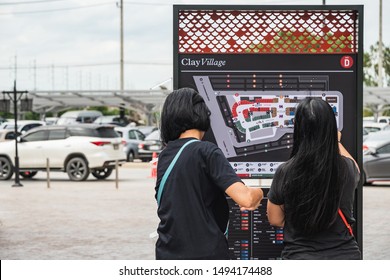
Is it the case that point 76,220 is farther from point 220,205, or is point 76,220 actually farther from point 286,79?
point 220,205

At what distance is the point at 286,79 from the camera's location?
5.40 m

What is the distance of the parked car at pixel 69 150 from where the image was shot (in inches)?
941

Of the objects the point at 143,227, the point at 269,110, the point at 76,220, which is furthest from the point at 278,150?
the point at 76,220

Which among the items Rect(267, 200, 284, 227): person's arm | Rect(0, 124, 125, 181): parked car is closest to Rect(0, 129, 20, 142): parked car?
Rect(0, 124, 125, 181): parked car

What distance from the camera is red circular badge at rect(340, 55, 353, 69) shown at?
17.7 ft

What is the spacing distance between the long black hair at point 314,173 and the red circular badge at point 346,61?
5.10ft

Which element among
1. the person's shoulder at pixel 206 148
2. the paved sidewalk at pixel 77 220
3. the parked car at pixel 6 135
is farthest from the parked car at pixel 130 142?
the person's shoulder at pixel 206 148

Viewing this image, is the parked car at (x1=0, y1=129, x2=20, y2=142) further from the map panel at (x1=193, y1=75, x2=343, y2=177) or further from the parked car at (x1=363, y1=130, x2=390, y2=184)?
the map panel at (x1=193, y1=75, x2=343, y2=177)

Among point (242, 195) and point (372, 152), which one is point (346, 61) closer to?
point (242, 195)

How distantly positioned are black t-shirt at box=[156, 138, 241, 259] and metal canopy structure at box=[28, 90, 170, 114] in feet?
158

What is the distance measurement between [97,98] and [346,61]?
176ft

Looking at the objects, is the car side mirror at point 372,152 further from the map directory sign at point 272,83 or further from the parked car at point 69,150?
the map directory sign at point 272,83

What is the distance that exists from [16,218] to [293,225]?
11.5 m

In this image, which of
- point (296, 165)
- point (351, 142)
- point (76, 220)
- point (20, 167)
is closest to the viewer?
point (296, 165)
